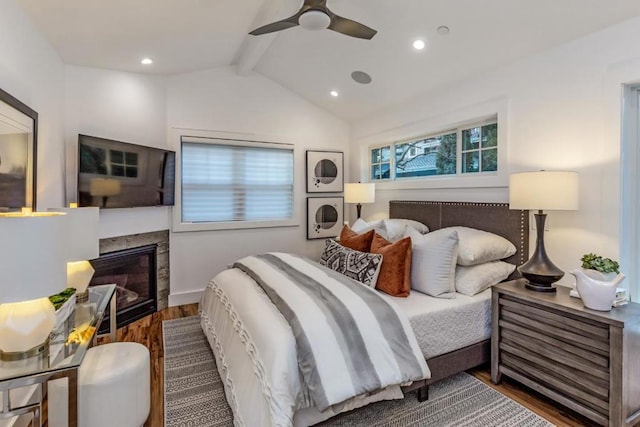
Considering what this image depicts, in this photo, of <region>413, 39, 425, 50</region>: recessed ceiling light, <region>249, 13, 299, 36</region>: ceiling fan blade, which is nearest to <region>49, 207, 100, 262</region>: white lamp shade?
<region>249, 13, 299, 36</region>: ceiling fan blade

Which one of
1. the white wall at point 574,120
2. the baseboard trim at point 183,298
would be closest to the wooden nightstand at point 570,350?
the white wall at point 574,120

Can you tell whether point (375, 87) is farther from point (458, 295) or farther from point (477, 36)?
point (458, 295)

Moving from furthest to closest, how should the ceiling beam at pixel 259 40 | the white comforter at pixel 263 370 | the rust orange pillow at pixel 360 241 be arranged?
1. the rust orange pillow at pixel 360 241
2. the ceiling beam at pixel 259 40
3. the white comforter at pixel 263 370

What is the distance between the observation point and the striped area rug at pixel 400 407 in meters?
2.04

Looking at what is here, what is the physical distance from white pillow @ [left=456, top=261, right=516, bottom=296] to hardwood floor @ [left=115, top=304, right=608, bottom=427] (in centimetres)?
66

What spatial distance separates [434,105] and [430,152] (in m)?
0.58

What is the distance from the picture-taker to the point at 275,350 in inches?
68.9

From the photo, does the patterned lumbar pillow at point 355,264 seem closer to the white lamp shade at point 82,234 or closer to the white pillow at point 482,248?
the white pillow at point 482,248

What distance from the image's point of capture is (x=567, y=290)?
240 centimetres

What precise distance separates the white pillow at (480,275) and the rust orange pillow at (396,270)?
411mm

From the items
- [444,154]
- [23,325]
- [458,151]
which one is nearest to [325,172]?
[444,154]

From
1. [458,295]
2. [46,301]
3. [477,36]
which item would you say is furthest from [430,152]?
[46,301]

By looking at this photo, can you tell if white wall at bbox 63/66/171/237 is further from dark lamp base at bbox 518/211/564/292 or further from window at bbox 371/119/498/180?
dark lamp base at bbox 518/211/564/292

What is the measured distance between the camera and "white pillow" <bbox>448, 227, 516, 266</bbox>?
2.67m
